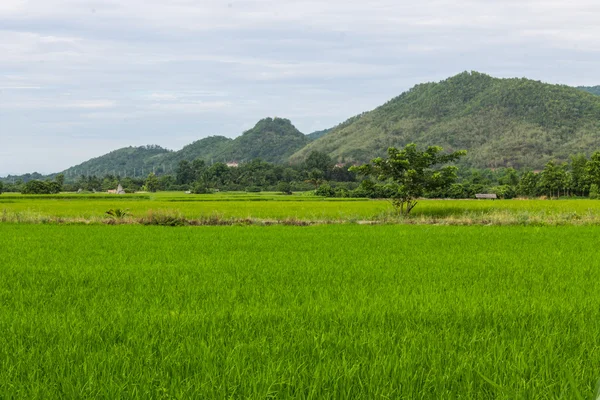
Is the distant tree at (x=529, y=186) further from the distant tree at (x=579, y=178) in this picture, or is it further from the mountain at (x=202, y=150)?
the mountain at (x=202, y=150)

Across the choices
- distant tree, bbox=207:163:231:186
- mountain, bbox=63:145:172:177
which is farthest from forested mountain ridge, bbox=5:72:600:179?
distant tree, bbox=207:163:231:186

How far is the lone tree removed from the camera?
71.7 feet

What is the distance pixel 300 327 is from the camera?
430cm

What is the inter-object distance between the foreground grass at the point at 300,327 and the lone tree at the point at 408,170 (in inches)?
494

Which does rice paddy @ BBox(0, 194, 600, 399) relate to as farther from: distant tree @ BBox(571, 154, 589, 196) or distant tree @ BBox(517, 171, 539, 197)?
distant tree @ BBox(517, 171, 539, 197)

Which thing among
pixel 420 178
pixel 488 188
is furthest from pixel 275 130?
pixel 420 178

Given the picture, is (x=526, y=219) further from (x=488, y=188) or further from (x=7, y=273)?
(x=488, y=188)

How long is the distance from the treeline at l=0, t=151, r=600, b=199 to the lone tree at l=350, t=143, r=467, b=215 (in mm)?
10363

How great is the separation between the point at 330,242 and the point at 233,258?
11.7 ft

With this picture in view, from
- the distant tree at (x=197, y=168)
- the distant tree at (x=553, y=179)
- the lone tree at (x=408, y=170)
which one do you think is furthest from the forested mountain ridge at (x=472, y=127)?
the lone tree at (x=408, y=170)

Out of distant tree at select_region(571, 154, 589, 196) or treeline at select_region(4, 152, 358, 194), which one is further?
treeline at select_region(4, 152, 358, 194)

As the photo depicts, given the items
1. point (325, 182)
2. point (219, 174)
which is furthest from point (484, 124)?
point (219, 174)

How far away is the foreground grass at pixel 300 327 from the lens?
3.03 m

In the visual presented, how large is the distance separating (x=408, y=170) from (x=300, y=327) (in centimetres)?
1798
